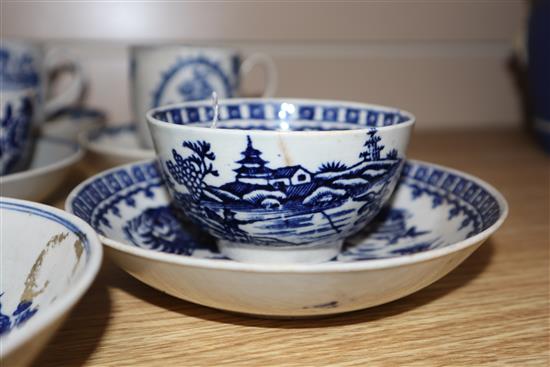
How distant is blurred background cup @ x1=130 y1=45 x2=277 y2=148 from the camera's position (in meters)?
0.67

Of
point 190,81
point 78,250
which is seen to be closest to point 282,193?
point 78,250

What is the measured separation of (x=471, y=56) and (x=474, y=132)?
13cm

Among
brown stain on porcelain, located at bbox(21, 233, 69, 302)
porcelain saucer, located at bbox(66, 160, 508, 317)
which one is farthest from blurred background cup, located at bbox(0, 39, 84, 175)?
brown stain on porcelain, located at bbox(21, 233, 69, 302)

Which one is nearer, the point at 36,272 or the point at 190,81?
the point at 36,272

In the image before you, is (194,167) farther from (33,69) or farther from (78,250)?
(33,69)

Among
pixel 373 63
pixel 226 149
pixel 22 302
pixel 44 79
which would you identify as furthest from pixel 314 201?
pixel 373 63

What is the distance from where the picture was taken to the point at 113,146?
0.70 meters

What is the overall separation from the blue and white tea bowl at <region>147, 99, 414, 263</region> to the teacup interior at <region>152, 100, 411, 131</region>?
48 mm

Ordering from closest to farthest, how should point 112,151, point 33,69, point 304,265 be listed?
point 304,265
point 112,151
point 33,69

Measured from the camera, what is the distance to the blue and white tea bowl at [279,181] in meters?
0.33

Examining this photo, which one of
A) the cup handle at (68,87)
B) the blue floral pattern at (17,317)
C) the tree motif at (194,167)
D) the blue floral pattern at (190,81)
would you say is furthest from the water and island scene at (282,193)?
the cup handle at (68,87)

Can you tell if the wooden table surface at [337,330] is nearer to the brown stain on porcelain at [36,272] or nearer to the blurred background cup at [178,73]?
the brown stain on porcelain at [36,272]

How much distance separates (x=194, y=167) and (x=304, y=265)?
0.11 m

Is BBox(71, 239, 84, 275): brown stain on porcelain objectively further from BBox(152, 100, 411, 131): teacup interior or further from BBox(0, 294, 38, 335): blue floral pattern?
BBox(152, 100, 411, 131): teacup interior
